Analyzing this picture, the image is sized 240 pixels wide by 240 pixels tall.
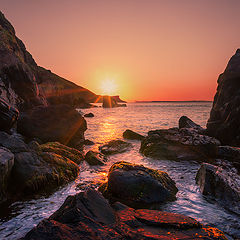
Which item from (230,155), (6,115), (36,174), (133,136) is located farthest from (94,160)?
(133,136)

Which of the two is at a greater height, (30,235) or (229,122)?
(229,122)

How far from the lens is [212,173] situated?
568 centimetres

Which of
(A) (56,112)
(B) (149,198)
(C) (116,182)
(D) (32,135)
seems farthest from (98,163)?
(A) (56,112)

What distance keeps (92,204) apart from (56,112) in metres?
9.84

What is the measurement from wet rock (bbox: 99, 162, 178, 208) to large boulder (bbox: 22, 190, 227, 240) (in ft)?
3.78

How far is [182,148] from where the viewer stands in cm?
1023

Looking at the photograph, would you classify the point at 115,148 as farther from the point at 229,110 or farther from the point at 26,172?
the point at 229,110

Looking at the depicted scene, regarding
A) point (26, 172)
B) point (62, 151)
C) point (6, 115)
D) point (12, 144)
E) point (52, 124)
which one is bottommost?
point (62, 151)

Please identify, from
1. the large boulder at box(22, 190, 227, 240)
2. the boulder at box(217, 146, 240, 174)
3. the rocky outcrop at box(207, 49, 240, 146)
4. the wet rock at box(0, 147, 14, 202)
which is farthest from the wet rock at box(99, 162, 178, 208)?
the rocky outcrop at box(207, 49, 240, 146)

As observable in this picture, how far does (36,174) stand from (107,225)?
3.47 meters

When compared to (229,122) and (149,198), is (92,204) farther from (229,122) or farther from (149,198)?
(229,122)

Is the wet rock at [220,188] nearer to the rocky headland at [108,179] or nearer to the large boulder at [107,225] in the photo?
the rocky headland at [108,179]

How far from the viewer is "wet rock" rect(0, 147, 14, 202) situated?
4777mm

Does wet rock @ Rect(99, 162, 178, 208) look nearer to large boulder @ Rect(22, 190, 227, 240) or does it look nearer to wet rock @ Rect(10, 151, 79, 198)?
large boulder @ Rect(22, 190, 227, 240)
